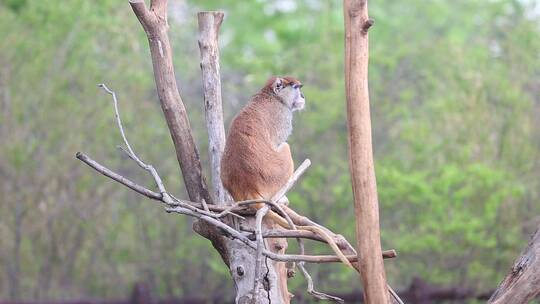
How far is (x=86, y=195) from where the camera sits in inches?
364

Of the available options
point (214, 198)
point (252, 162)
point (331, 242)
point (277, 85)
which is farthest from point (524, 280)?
point (277, 85)

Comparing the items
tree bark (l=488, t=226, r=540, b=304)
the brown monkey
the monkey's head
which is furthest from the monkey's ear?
tree bark (l=488, t=226, r=540, b=304)

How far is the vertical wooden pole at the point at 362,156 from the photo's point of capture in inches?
119

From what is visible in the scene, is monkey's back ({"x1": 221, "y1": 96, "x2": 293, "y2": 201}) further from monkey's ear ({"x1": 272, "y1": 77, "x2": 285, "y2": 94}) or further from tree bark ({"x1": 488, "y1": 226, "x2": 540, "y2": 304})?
tree bark ({"x1": 488, "y1": 226, "x2": 540, "y2": 304})

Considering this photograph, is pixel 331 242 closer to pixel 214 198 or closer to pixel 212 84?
pixel 214 198

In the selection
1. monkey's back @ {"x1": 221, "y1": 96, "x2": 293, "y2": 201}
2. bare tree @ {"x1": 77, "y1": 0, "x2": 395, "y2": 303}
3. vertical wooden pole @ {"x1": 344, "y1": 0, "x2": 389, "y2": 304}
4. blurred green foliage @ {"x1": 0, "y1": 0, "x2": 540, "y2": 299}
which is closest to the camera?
vertical wooden pole @ {"x1": 344, "y1": 0, "x2": 389, "y2": 304}

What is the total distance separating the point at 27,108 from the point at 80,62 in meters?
0.66

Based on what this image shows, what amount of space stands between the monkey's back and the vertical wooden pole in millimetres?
1446

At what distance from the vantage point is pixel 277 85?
17.9 feet

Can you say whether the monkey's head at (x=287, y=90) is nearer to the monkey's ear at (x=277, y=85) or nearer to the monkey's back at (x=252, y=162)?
the monkey's ear at (x=277, y=85)

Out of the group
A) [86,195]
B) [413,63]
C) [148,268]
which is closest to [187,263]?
[148,268]

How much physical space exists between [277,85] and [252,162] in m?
0.99

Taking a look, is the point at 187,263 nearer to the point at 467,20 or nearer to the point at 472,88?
the point at 472,88

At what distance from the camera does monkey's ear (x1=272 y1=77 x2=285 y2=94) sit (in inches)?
213
